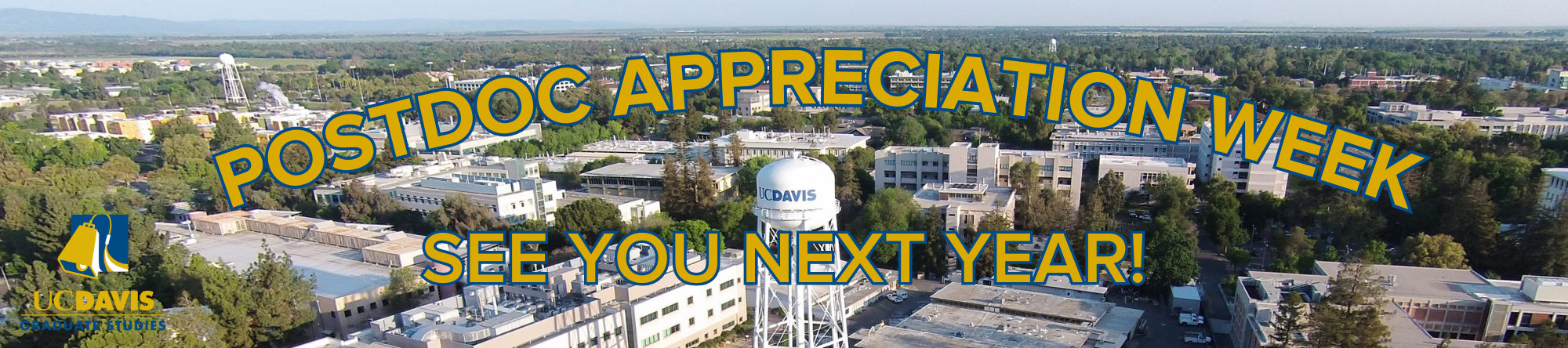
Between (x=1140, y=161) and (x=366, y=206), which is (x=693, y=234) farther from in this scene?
(x=1140, y=161)

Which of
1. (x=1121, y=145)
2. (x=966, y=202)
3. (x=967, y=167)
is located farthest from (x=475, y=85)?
(x=966, y=202)

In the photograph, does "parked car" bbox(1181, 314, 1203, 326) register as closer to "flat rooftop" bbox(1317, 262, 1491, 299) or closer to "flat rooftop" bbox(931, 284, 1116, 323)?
"flat rooftop" bbox(931, 284, 1116, 323)

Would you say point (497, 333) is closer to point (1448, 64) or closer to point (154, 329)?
point (154, 329)

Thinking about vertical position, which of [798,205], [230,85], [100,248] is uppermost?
[798,205]

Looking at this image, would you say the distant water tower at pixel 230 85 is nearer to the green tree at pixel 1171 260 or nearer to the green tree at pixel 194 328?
the green tree at pixel 194 328

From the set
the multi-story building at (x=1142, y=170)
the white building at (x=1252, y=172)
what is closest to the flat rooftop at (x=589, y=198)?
the multi-story building at (x=1142, y=170)

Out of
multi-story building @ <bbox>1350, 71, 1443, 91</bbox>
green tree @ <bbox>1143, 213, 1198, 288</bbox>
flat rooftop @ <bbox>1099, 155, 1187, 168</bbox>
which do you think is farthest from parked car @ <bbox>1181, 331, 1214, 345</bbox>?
multi-story building @ <bbox>1350, 71, 1443, 91</bbox>

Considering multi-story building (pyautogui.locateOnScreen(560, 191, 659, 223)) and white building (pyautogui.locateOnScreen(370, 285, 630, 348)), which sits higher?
white building (pyautogui.locateOnScreen(370, 285, 630, 348))
